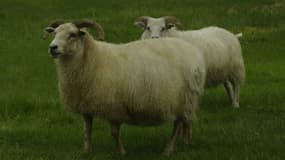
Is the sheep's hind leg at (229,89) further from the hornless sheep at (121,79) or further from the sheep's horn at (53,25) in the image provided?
the sheep's horn at (53,25)

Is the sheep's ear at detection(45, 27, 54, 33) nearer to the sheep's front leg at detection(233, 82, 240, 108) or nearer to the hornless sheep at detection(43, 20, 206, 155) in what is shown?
the hornless sheep at detection(43, 20, 206, 155)

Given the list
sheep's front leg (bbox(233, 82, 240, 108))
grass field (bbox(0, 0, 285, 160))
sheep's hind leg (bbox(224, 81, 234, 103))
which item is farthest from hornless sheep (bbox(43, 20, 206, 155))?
sheep's hind leg (bbox(224, 81, 234, 103))

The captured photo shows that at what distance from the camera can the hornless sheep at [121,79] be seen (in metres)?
8.48

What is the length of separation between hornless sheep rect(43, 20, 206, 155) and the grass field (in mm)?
587

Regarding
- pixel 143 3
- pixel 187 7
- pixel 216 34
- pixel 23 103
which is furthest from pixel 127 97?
pixel 143 3

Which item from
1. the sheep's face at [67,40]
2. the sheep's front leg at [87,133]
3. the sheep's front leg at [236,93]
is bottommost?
the sheep's front leg at [236,93]

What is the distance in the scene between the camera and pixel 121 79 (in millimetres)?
8531

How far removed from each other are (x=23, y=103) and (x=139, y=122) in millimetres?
3633

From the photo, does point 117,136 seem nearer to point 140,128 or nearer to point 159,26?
point 140,128

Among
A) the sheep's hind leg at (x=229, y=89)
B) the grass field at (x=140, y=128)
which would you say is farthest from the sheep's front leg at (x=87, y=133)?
the sheep's hind leg at (x=229, y=89)

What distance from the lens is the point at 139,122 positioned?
8.77m

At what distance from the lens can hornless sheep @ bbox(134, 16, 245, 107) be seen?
475 inches

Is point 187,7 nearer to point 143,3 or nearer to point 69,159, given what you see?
point 143,3

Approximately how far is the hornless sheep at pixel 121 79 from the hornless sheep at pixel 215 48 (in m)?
2.97
